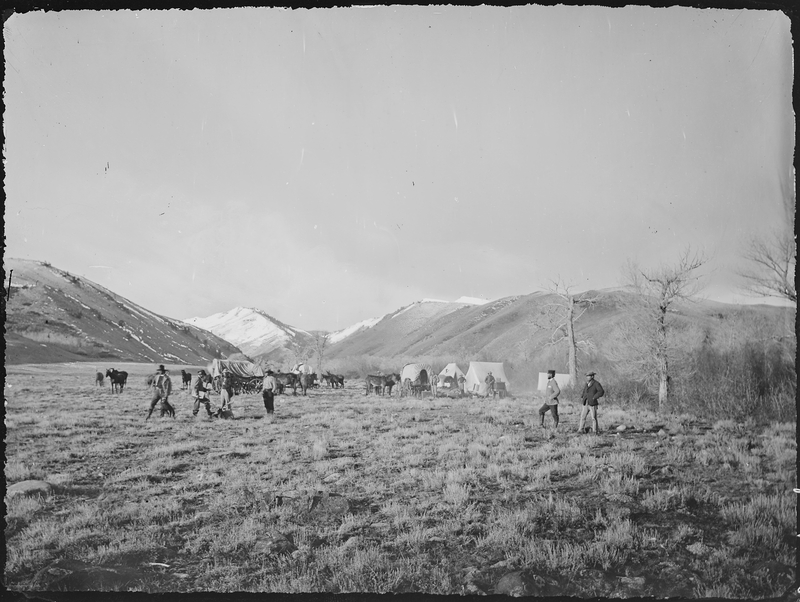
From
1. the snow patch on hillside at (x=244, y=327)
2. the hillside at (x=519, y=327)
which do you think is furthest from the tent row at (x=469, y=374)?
the snow patch on hillside at (x=244, y=327)

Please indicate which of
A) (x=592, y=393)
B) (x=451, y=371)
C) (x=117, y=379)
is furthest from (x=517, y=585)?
(x=117, y=379)

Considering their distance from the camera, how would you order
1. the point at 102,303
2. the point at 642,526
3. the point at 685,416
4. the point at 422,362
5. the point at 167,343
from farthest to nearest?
the point at 422,362, the point at 167,343, the point at 685,416, the point at 102,303, the point at 642,526

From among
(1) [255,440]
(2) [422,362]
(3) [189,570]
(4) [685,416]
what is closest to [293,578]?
(3) [189,570]

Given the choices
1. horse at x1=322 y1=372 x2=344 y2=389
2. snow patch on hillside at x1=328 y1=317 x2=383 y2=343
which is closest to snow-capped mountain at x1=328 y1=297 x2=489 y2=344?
snow patch on hillside at x1=328 y1=317 x2=383 y2=343

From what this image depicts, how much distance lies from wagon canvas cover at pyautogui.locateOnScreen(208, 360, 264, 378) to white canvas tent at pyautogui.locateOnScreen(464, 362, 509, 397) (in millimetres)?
7653

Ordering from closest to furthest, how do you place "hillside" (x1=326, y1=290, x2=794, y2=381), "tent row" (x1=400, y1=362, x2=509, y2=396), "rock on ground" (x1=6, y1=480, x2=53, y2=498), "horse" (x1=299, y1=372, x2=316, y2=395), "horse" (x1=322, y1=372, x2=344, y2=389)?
"rock on ground" (x1=6, y1=480, x2=53, y2=498) < "hillside" (x1=326, y1=290, x2=794, y2=381) < "tent row" (x1=400, y1=362, x2=509, y2=396) < "horse" (x1=299, y1=372, x2=316, y2=395) < "horse" (x1=322, y1=372, x2=344, y2=389)

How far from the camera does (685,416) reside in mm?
7914

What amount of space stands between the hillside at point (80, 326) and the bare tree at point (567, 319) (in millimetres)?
6689

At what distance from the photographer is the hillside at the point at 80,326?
6020 millimetres

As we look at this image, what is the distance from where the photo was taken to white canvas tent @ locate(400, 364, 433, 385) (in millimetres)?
11617

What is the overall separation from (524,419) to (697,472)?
3936 mm

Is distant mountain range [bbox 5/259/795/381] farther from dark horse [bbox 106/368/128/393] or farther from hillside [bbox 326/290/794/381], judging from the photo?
dark horse [bbox 106/368/128/393]

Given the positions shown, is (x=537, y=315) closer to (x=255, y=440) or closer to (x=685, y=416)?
(x=685, y=416)

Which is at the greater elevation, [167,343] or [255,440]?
[167,343]
